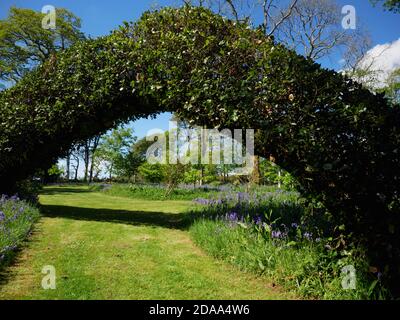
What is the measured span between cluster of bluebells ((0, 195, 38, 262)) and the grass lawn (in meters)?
0.25

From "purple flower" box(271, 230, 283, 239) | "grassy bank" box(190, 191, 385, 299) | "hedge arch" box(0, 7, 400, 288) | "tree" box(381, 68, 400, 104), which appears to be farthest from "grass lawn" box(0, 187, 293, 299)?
"tree" box(381, 68, 400, 104)

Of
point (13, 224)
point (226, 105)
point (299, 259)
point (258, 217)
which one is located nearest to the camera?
point (299, 259)

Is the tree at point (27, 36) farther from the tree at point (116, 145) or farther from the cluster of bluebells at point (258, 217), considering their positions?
the cluster of bluebells at point (258, 217)

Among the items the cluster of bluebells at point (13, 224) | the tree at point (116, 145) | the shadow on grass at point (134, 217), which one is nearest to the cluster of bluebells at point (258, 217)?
the shadow on grass at point (134, 217)

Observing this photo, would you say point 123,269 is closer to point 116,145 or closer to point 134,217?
point 134,217

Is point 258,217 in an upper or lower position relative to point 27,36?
lower

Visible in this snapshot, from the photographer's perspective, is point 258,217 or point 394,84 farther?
point 394,84

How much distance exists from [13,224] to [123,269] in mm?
3441

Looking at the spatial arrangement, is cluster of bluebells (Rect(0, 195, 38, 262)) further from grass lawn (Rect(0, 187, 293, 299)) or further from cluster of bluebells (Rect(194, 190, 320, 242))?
cluster of bluebells (Rect(194, 190, 320, 242))

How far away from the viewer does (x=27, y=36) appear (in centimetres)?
3359

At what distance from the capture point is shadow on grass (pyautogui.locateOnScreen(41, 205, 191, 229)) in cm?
1021

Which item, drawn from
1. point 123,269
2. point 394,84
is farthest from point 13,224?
point 394,84

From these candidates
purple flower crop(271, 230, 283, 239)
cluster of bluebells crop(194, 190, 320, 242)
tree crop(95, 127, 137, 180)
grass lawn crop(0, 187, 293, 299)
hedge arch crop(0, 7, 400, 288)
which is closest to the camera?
grass lawn crop(0, 187, 293, 299)

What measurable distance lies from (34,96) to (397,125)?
31.7 ft
